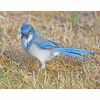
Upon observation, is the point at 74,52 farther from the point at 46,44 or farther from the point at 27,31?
the point at 27,31

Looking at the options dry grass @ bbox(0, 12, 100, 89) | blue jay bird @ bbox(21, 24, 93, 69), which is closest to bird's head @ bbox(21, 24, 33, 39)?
blue jay bird @ bbox(21, 24, 93, 69)

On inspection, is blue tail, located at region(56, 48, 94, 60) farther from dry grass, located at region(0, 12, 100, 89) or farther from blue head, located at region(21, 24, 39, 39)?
blue head, located at region(21, 24, 39, 39)

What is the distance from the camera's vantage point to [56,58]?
3395 millimetres

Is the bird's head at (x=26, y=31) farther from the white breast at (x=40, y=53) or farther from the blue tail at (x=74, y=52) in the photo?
the blue tail at (x=74, y=52)

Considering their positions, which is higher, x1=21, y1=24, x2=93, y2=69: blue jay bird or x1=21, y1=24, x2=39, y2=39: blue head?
x1=21, y1=24, x2=39, y2=39: blue head

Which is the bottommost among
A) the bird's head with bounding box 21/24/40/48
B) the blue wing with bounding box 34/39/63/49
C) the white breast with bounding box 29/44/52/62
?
the white breast with bounding box 29/44/52/62

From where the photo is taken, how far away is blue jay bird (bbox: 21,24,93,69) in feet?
11.0

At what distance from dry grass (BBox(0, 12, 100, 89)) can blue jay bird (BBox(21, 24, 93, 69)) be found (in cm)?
4

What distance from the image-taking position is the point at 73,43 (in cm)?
348

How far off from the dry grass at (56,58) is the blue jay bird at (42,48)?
38 mm
